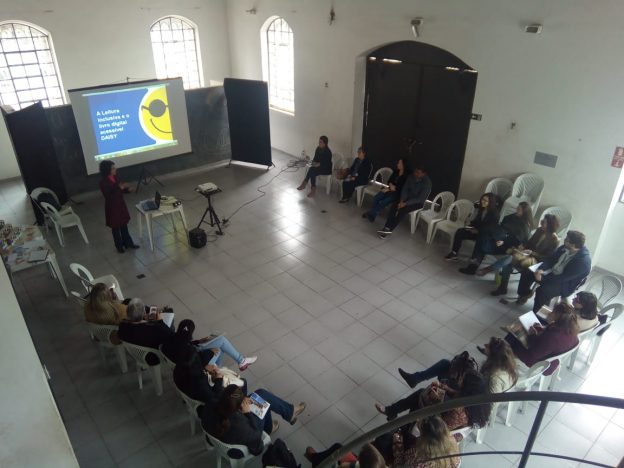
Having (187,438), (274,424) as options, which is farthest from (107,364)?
(274,424)

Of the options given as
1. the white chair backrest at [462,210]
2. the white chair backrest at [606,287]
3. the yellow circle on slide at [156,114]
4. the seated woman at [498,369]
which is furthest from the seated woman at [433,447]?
the yellow circle on slide at [156,114]

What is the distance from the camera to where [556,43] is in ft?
18.5

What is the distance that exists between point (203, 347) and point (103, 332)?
1036 mm

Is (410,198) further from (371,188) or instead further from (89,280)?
(89,280)

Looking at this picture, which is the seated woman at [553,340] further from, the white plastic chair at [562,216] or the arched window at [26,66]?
the arched window at [26,66]

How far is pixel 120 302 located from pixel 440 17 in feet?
19.1

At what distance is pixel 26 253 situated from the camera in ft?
18.1

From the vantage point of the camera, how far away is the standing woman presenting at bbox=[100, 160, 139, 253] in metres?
6.07

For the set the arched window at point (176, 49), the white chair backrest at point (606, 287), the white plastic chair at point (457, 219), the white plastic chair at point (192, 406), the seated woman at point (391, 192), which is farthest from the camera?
the arched window at point (176, 49)

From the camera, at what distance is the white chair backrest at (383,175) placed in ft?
26.2

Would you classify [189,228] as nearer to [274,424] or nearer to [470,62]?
[274,424]

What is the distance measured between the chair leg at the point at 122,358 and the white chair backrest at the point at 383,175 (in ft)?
16.7

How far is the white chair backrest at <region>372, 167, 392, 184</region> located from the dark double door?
0.38 metres

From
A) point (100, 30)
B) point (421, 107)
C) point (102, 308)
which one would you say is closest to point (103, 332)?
point (102, 308)
